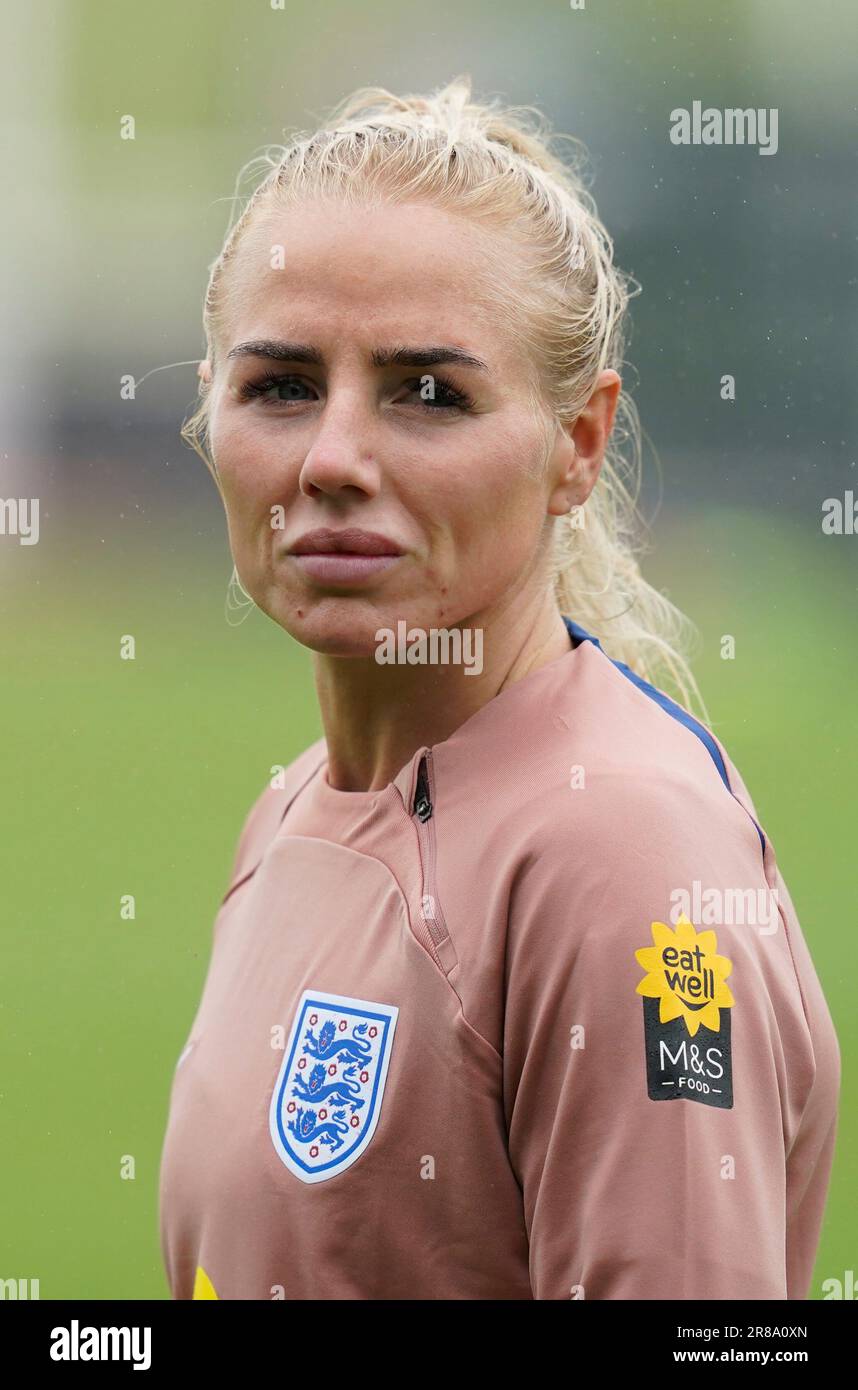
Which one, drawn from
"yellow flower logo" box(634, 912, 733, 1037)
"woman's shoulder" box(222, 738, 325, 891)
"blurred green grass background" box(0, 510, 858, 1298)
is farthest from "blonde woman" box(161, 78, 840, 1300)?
"blurred green grass background" box(0, 510, 858, 1298)

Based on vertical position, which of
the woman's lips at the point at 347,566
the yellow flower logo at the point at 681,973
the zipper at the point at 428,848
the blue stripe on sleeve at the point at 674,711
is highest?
the woman's lips at the point at 347,566

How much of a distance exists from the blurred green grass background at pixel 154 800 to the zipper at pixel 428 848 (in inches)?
123

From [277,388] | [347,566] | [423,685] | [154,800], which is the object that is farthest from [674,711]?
[154,800]

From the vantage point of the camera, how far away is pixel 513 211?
1476mm

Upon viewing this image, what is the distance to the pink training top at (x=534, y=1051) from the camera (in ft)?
4.01

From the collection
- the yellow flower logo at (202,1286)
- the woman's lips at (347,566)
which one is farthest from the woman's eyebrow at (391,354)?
the yellow flower logo at (202,1286)

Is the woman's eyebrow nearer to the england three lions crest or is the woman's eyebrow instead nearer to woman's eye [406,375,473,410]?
woman's eye [406,375,473,410]

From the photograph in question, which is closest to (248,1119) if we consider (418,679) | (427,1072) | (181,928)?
(427,1072)

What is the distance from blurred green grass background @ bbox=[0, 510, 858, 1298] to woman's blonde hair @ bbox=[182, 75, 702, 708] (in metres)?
3.10

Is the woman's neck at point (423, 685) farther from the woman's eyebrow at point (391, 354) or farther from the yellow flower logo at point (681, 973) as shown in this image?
the yellow flower logo at point (681, 973)

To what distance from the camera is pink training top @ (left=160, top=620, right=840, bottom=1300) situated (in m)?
1.22

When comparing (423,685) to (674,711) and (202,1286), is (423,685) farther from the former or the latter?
(202,1286)

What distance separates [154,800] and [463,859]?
8.52 metres

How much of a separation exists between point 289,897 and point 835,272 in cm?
1340
